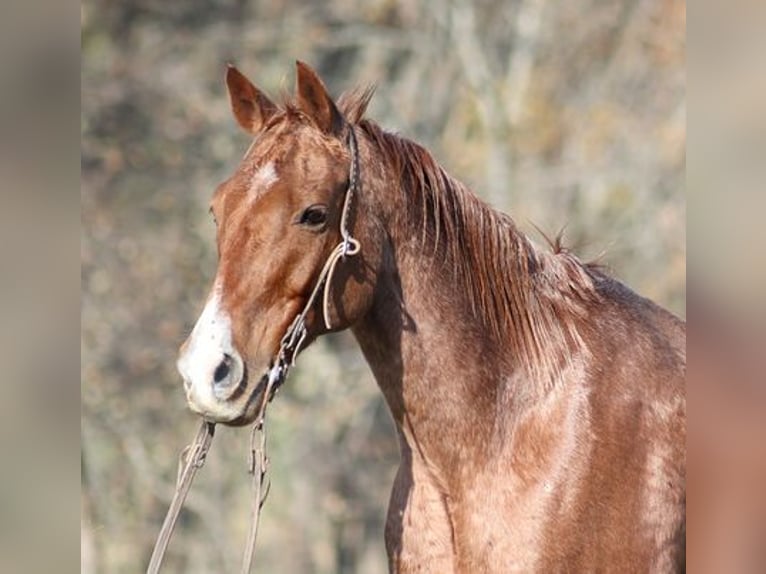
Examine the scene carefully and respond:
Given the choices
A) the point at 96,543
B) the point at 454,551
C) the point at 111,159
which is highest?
the point at 111,159

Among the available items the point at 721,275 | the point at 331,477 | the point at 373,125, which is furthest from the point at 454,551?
the point at 331,477

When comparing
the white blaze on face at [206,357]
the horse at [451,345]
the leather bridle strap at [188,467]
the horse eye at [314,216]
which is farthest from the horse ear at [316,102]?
the leather bridle strap at [188,467]

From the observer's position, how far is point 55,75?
146cm

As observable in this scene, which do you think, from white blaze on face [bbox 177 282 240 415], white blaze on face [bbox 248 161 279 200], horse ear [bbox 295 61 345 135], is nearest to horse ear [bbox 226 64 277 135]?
horse ear [bbox 295 61 345 135]

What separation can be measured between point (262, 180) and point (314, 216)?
16 cm

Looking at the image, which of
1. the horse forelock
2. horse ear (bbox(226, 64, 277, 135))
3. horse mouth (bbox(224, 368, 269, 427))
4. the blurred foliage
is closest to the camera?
horse mouth (bbox(224, 368, 269, 427))

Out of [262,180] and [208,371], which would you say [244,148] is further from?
[208,371]

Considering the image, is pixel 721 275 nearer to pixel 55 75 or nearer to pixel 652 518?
pixel 55 75

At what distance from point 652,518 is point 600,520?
0.51ft

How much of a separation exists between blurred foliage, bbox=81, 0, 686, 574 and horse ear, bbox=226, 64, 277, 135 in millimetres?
6258

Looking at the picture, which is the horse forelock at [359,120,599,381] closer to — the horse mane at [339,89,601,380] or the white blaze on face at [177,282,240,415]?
the horse mane at [339,89,601,380]

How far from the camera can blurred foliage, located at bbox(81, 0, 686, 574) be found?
984 centimetres

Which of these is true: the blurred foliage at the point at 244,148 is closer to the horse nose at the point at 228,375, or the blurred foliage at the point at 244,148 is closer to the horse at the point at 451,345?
the horse at the point at 451,345

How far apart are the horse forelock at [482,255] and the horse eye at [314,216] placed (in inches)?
10.3
